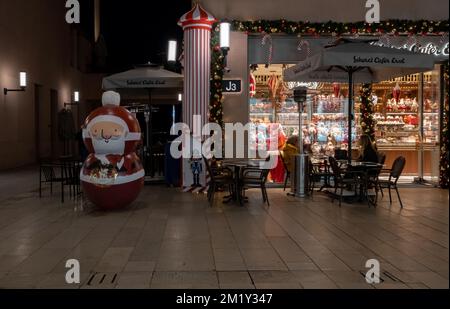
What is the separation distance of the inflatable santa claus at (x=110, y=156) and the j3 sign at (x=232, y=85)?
11.5 feet

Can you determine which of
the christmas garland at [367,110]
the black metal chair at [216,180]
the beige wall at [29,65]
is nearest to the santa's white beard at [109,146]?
the black metal chair at [216,180]

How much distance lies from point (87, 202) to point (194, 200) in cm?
Answer: 190

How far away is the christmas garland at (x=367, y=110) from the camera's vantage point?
12164 mm

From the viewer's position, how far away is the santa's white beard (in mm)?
8117

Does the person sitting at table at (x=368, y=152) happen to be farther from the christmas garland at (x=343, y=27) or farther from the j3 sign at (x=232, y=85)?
the j3 sign at (x=232, y=85)

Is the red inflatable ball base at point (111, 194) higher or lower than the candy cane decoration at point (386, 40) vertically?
lower

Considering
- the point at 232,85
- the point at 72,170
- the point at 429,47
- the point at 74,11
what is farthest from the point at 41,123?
the point at 429,47

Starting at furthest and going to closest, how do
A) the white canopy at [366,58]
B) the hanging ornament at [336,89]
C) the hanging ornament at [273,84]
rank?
1. the hanging ornament at [336,89]
2. the hanging ornament at [273,84]
3. the white canopy at [366,58]

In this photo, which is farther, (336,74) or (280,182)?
(280,182)

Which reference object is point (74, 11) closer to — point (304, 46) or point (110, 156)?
point (110, 156)

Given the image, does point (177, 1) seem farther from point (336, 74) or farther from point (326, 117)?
point (336, 74)

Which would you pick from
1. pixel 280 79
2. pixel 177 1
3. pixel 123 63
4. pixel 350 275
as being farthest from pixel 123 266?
pixel 123 63

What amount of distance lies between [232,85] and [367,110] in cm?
314

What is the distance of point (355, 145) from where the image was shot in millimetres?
12641
